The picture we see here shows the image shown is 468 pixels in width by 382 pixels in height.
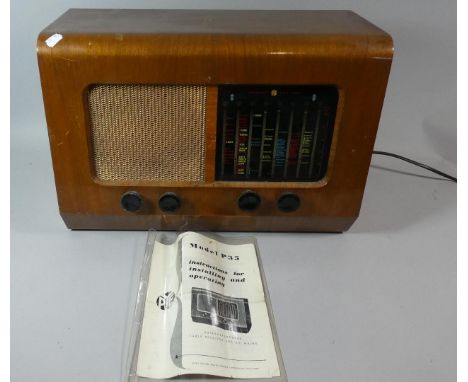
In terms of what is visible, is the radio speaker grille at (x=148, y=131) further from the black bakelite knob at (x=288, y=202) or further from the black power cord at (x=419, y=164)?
the black power cord at (x=419, y=164)

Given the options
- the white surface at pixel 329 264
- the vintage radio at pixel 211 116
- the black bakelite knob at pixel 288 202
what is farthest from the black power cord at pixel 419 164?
the black bakelite knob at pixel 288 202

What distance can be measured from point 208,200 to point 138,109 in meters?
0.24

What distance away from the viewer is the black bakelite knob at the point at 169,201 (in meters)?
1.02

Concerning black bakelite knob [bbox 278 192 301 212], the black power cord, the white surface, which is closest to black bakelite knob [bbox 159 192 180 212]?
the white surface

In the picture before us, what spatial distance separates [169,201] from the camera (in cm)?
102

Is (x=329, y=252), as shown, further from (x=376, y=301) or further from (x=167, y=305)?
(x=167, y=305)

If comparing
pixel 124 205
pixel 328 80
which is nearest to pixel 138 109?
pixel 124 205

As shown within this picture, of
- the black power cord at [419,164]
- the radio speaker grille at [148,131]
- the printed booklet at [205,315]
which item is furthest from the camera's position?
the black power cord at [419,164]

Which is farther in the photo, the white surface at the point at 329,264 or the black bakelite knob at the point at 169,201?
the black bakelite knob at the point at 169,201

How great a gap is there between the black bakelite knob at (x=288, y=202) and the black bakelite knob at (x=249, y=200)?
0.15 ft

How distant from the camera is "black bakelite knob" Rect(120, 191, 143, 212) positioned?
1.01m

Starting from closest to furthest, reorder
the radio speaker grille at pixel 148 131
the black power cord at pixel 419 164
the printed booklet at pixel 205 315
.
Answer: the printed booklet at pixel 205 315 → the radio speaker grille at pixel 148 131 → the black power cord at pixel 419 164

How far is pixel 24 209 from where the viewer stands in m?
1.16

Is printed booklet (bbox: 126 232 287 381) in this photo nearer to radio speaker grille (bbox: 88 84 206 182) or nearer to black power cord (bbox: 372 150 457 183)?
radio speaker grille (bbox: 88 84 206 182)
